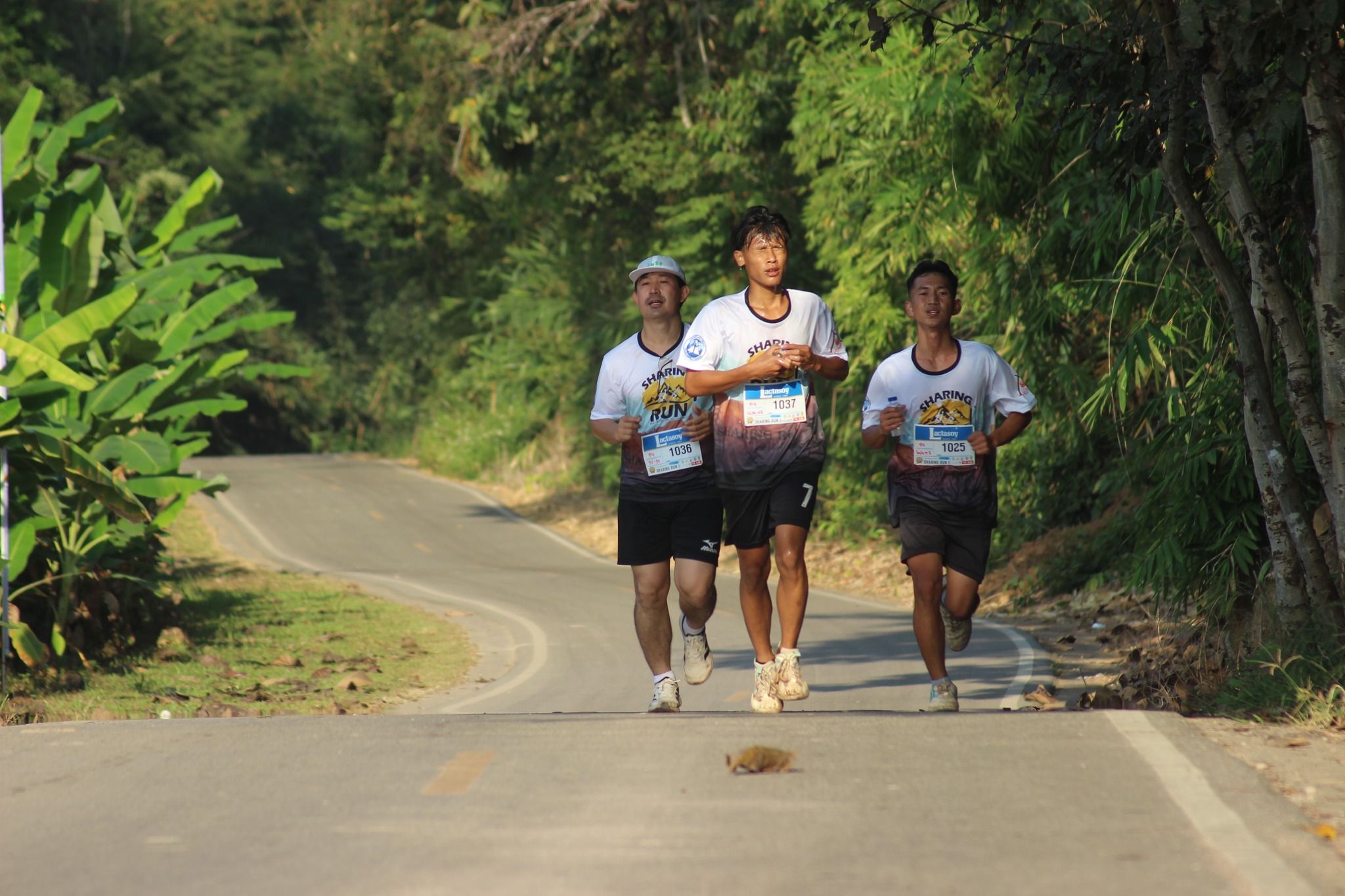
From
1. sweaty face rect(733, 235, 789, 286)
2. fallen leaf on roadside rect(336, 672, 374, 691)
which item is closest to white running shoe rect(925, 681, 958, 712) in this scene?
sweaty face rect(733, 235, 789, 286)

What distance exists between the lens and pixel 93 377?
11781 millimetres

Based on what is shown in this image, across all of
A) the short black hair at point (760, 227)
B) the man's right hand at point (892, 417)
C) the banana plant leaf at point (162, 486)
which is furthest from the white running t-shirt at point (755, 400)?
the banana plant leaf at point (162, 486)

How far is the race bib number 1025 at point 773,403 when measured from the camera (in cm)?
679

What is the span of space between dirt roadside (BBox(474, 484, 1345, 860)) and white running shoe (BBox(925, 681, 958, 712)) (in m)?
0.60

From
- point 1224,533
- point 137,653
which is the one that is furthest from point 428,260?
point 1224,533

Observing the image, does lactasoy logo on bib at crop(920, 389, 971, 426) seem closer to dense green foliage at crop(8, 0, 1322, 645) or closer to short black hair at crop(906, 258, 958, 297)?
short black hair at crop(906, 258, 958, 297)

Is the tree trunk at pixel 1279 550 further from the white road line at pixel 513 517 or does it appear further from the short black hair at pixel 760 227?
the white road line at pixel 513 517

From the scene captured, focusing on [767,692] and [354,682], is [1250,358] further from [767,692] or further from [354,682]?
[354,682]

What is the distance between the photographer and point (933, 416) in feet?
24.0

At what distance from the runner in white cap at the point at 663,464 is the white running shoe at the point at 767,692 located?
490mm

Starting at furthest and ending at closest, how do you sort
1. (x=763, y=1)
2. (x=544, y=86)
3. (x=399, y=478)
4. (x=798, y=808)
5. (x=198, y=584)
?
(x=399, y=478)
(x=544, y=86)
(x=763, y=1)
(x=198, y=584)
(x=798, y=808)

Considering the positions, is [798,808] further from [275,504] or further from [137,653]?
[275,504]

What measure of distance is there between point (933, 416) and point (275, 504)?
2477cm

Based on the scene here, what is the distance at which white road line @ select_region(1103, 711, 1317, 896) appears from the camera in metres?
3.76
